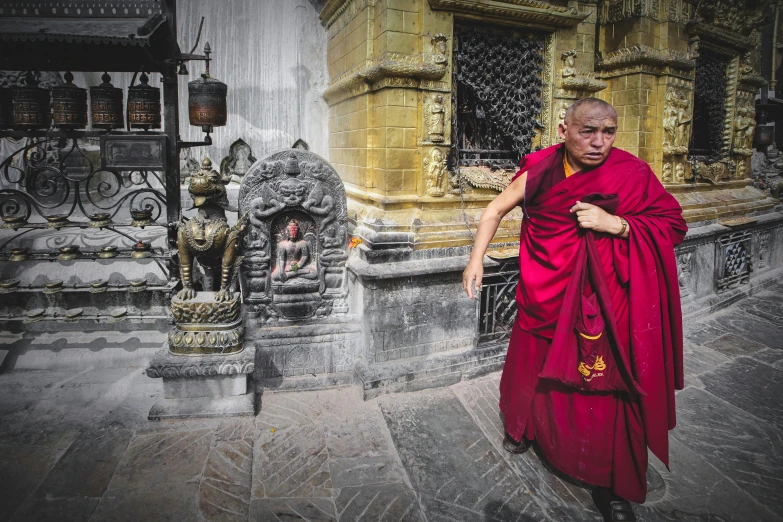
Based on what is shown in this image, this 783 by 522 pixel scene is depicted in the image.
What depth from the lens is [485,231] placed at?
326 cm

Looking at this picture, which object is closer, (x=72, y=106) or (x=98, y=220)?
(x=72, y=106)

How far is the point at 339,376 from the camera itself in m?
4.50

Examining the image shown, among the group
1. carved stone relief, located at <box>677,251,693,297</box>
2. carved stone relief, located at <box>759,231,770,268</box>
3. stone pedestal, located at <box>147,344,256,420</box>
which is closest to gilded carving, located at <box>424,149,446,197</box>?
stone pedestal, located at <box>147,344,256,420</box>

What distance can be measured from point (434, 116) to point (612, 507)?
11.3 feet

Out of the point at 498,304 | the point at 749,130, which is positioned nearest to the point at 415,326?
the point at 498,304

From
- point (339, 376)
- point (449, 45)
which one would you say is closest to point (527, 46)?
point (449, 45)

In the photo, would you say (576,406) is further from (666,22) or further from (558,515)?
(666,22)

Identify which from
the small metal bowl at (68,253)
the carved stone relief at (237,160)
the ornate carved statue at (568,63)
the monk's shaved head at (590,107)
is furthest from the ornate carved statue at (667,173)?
the small metal bowl at (68,253)

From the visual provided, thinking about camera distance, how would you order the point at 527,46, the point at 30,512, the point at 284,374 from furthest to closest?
1. the point at 527,46
2. the point at 284,374
3. the point at 30,512

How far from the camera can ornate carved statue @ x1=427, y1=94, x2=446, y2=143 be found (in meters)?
4.77

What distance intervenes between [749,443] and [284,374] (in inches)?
144

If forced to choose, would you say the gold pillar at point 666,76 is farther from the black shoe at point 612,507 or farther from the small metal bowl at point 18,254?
the small metal bowl at point 18,254

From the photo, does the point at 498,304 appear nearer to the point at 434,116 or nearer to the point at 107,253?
the point at 434,116

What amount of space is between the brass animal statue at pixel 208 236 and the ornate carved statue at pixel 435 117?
1.94 m
